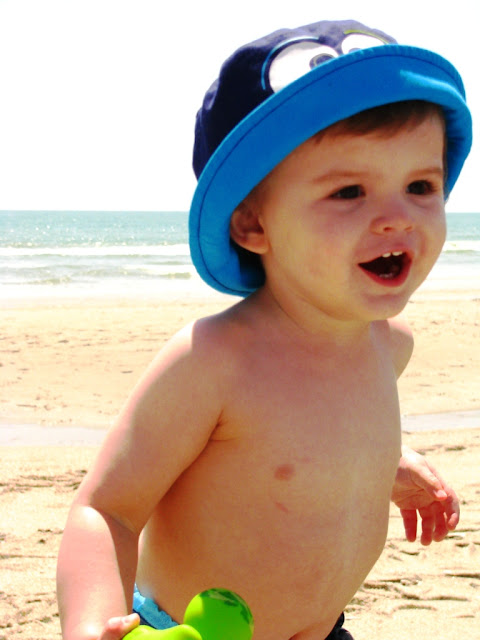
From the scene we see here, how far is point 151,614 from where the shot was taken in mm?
1679

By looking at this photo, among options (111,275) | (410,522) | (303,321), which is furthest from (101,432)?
(111,275)

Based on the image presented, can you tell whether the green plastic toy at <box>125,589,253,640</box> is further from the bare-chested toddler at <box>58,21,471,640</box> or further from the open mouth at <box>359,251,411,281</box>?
the open mouth at <box>359,251,411,281</box>

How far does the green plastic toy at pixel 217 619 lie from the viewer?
97cm

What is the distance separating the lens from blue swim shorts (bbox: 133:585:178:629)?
1.66 m

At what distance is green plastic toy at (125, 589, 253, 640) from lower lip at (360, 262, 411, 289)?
2.43 ft

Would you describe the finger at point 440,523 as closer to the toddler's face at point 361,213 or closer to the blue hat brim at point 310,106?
the toddler's face at point 361,213

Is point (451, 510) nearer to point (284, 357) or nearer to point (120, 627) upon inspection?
point (284, 357)

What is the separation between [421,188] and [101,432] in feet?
14.2

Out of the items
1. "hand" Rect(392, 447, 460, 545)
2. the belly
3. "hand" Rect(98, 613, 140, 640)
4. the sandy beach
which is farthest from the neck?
the sandy beach

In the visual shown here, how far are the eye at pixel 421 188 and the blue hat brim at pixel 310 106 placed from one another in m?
0.16

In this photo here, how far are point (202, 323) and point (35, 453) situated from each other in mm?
3526

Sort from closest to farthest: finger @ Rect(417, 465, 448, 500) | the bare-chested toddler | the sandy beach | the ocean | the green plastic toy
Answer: the green plastic toy, the bare-chested toddler, finger @ Rect(417, 465, 448, 500), the sandy beach, the ocean

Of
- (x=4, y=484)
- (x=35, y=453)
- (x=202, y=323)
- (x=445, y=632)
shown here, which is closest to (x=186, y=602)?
(x=202, y=323)

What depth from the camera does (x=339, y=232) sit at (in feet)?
4.97
